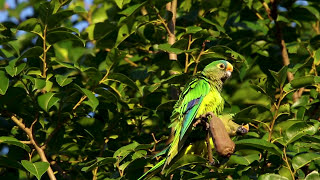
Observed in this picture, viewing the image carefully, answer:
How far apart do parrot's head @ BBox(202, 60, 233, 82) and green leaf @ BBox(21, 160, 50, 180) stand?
5.53 feet

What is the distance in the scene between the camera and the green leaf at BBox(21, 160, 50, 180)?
3.88 meters

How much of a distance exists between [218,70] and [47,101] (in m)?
1.60

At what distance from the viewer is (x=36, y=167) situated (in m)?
3.96

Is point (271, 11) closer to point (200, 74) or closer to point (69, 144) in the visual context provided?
point (200, 74)

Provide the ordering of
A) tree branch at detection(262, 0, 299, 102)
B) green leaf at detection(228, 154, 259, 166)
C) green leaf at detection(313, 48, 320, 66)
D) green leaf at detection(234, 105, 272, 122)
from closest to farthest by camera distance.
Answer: green leaf at detection(228, 154, 259, 166)
green leaf at detection(234, 105, 272, 122)
green leaf at detection(313, 48, 320, 66)
tree branch at detection(262, 0, 299, 102)

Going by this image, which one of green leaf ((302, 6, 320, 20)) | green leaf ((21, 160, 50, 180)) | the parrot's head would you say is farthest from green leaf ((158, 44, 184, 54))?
green leaf ((302, 6, 320, 20))

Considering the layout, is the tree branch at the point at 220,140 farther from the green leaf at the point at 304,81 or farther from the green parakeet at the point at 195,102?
the green leaf at the point at 304,81

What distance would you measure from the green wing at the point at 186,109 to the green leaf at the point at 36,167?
0.95m

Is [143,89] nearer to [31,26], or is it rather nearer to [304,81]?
[31,26]

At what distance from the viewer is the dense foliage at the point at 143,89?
161 inches

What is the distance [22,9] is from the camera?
6.22m

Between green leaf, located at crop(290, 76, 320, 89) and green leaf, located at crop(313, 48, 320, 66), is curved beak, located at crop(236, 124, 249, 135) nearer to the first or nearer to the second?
green leaf, located at crop(290, 76, 320, 89)

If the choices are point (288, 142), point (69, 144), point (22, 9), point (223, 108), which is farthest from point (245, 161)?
point (22, 9)

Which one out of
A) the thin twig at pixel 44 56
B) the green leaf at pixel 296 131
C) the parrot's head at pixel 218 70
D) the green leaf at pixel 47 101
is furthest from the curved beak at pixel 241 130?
the thin twig at pixel 44 56
